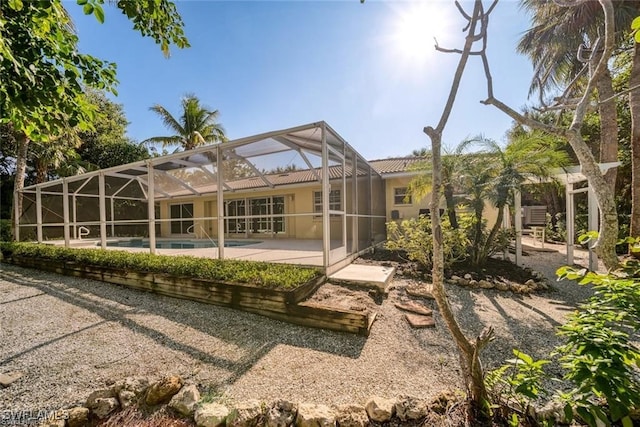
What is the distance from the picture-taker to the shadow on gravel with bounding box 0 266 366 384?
3.15 meters

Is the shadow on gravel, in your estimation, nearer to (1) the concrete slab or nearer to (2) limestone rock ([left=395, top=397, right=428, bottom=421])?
(2) limestone rock ([left=395, top=397, right=428, bottom=421])

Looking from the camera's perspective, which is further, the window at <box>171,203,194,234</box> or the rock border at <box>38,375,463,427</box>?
the window at <box>171,203,194,234</box>

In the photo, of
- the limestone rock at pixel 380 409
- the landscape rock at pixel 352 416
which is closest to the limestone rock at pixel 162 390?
the landscape rock at pixel 352 416

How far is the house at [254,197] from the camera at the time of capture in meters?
6.04

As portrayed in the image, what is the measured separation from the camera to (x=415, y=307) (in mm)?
4191

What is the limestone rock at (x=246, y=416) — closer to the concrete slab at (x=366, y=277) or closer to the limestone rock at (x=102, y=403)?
the limestone rock at (x=102, y=403)

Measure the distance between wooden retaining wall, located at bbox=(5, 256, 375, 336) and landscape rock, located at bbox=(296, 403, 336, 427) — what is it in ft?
4.81

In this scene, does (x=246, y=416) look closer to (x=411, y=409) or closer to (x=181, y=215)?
(x=411, y=409)

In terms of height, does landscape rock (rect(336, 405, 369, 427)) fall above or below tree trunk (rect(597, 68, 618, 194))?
below

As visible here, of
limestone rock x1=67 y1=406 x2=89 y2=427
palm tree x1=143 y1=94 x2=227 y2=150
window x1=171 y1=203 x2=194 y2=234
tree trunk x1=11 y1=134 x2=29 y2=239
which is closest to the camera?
limestone rock x1=67 y1=406 x2=89 y2=427

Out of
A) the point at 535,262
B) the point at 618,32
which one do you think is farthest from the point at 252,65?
the point at 618,32

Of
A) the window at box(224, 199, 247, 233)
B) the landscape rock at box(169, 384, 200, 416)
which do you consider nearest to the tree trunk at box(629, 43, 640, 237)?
the landscape rock at box(169, 384, 200, 416)

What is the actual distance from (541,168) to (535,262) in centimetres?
338

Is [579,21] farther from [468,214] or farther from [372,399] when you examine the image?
[372,399]
